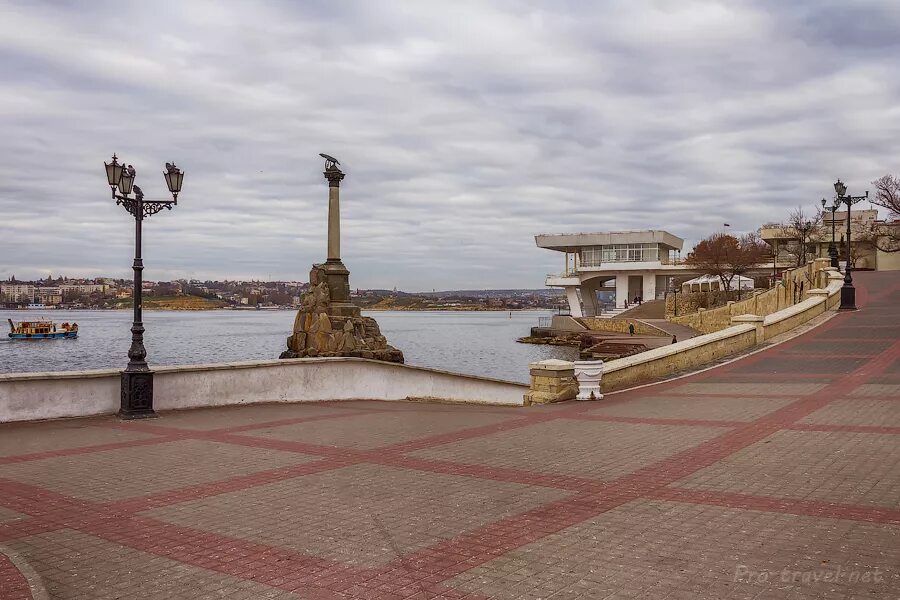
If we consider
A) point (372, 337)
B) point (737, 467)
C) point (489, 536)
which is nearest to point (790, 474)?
point (737, 467)

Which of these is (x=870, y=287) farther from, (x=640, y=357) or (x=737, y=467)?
(x=737, y=467)

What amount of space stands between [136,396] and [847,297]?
1189 inches

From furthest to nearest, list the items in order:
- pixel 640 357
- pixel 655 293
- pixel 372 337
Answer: pixel 655 293 < pixel 372 337 < pixel 640 357

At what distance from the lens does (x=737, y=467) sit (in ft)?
27.6

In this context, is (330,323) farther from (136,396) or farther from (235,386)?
(136,396)

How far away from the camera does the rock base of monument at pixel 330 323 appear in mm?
28094

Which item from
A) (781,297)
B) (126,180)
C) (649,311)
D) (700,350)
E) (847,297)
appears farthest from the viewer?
(649,311)

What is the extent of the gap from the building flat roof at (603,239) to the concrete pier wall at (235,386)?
8344cm

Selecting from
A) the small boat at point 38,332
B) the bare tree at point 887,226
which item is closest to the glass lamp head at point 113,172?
the bare tree at point 887,226

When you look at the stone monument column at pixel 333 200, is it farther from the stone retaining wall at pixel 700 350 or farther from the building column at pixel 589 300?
the building column at pixel 589 300

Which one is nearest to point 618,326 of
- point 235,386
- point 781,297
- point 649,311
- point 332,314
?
point 649,311

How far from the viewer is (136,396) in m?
12.5

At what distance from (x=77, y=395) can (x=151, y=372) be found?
1201 mm

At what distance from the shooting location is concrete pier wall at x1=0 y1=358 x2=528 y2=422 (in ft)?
39.4
